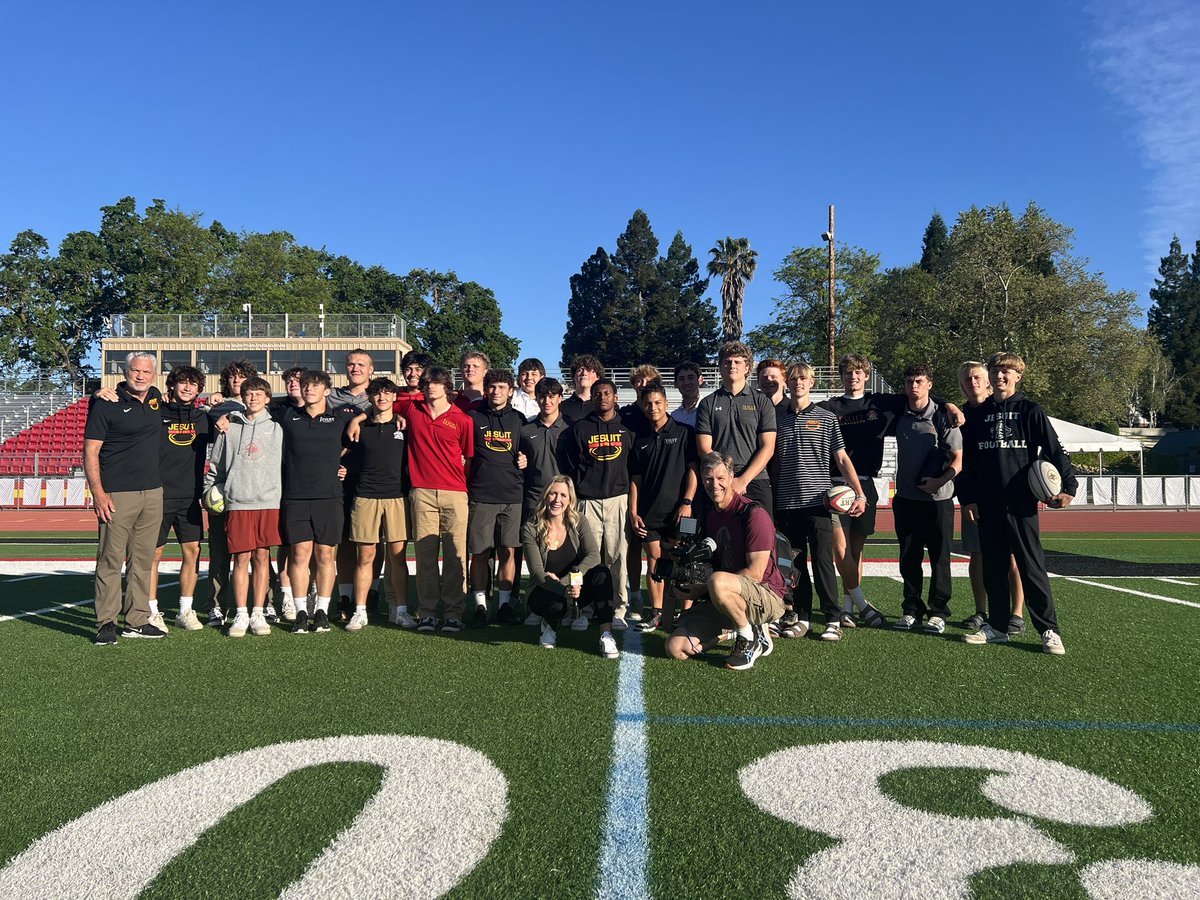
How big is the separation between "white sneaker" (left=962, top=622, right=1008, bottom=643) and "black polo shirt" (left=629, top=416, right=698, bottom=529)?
2.19 meters

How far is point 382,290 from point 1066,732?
78854 millimetres

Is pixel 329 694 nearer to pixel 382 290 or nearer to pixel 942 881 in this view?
pixel 942 881

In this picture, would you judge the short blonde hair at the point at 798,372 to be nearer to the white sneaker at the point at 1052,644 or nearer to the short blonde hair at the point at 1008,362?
the short blonde hair at the point at 1008,362

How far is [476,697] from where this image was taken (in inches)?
163

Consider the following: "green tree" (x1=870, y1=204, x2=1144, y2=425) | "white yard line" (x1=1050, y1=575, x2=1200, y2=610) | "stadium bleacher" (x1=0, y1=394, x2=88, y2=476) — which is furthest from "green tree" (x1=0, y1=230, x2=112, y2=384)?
"white yard line" (x1=1050, y1=575, x2=1200, y2=610)

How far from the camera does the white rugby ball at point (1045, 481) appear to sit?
509 cm

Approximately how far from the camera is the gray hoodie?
5.86 metres

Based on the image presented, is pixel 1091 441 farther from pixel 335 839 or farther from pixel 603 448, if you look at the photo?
pixel 335 839

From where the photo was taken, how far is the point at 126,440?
566 cm

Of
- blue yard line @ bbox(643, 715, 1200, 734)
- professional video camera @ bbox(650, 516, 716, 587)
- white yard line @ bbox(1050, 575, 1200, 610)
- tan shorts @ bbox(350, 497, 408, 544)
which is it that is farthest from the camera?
white yard line @ bbox(1050, 575, 1200, 610)

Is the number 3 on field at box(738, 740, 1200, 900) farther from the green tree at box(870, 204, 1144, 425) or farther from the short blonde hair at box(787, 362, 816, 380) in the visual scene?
the green tree at box(870, 204, 1144, 425)

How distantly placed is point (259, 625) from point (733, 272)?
6359cm

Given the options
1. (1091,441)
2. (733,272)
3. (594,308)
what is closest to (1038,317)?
(1091,441)

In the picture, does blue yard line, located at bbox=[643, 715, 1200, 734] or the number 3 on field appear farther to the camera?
blue yard line, located at bbox=[643, 715, 1200, 734]
